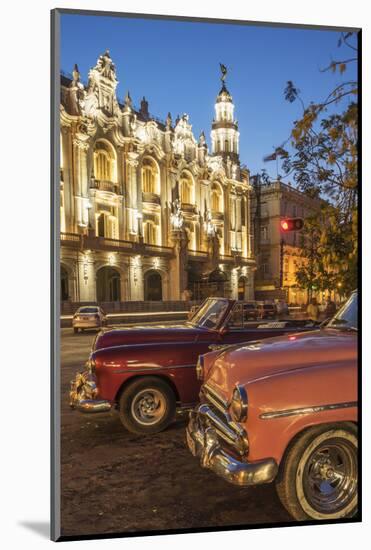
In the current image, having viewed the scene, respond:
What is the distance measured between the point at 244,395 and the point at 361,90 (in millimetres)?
3113

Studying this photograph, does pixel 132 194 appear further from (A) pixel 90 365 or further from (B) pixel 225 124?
(A) pixel 90 365

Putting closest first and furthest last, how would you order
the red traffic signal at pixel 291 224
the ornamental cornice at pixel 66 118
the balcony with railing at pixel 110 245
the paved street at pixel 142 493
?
the paved street at pixel 142 493
the ornamental cornice at pixel 66 118
the balcony with railing at pixel 110 245
the red traffic signal at pixel 291 224

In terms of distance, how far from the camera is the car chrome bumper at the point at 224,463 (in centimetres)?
286

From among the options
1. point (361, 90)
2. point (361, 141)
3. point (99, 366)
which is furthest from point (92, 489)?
point (361, 90)

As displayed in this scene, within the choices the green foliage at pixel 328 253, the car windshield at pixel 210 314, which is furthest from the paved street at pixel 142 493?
the green foliage at pixel 328 253

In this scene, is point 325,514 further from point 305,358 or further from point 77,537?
point 77,537

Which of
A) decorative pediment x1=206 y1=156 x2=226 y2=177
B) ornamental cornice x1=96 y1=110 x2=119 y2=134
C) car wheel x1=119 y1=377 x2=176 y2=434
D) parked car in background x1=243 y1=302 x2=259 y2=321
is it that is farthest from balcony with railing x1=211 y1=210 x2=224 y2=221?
car wheel x1=119 y1=377 x2=176 y2=434

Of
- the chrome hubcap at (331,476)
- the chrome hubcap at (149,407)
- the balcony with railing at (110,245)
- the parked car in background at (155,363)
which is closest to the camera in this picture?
the chrome hubcap at (331,476)

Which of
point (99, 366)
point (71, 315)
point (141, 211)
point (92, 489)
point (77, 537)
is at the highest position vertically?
point (141, 211)

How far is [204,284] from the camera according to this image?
4520 millimetres

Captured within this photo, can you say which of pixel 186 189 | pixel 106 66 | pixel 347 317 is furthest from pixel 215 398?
pixel 106 66

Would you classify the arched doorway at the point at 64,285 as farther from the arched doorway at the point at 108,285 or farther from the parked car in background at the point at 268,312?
the parked car in background at the point at 268,312

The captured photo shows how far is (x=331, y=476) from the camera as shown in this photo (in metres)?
3.34

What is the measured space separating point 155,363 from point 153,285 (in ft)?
2.37
